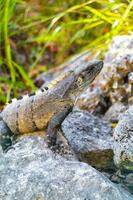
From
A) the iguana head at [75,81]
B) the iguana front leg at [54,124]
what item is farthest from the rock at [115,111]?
the iguana front leg at [54,124]

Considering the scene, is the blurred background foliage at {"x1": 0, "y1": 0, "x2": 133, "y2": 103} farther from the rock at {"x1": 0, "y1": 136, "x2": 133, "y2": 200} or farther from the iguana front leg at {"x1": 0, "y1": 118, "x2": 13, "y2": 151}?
the rock at {"x1": 0, "y1": 136, "x2": 133, "y2": 200}

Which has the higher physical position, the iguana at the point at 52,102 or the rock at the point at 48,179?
the iguana at the point at 52,102

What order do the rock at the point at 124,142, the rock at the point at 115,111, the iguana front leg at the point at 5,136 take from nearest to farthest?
the rock at the point at 124,142
the iguana front leg at the point at 5,136
the rock at the point at 115,111

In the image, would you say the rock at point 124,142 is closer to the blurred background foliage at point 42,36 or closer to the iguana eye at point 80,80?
the iguana eye at point 80,80

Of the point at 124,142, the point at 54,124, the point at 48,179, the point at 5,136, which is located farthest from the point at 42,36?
the point at 48,179

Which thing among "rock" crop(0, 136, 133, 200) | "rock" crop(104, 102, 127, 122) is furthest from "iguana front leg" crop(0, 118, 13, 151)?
"rock" crop(104, 102, 127, 122)

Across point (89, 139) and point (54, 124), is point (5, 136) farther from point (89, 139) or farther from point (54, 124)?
point (89, 139)
